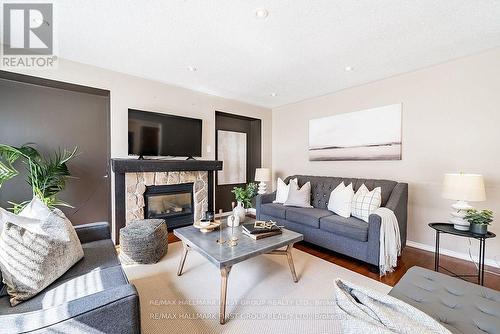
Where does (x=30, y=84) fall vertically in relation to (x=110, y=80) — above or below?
below

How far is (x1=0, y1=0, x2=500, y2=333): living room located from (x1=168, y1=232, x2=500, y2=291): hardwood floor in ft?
0.09

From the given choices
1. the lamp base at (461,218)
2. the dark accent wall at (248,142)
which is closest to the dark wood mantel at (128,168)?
the dark accent wall at (248,142)

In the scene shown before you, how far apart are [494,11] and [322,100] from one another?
2.36 meters

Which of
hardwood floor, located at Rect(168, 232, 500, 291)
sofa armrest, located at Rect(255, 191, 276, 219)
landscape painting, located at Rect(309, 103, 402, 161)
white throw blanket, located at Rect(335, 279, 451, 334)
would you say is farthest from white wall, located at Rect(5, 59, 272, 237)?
white throw blanket, located at Rect(335, 279, 451, 334)

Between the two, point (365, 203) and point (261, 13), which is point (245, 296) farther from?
point (261, 13)

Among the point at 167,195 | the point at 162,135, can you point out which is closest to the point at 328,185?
the point at 167,195

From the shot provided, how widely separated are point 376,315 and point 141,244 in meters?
2.32

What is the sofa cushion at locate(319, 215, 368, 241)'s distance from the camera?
2372 millimetres

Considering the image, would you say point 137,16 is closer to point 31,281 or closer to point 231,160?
point 31,281

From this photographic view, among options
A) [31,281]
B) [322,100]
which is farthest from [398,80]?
[31,281]

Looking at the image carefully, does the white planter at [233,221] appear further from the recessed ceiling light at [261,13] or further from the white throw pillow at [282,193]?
the recessed ceiling light at [261,13]

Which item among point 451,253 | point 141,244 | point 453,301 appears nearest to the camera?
point 453,301

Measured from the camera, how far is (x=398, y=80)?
315 centimetres

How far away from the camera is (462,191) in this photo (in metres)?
2.08
